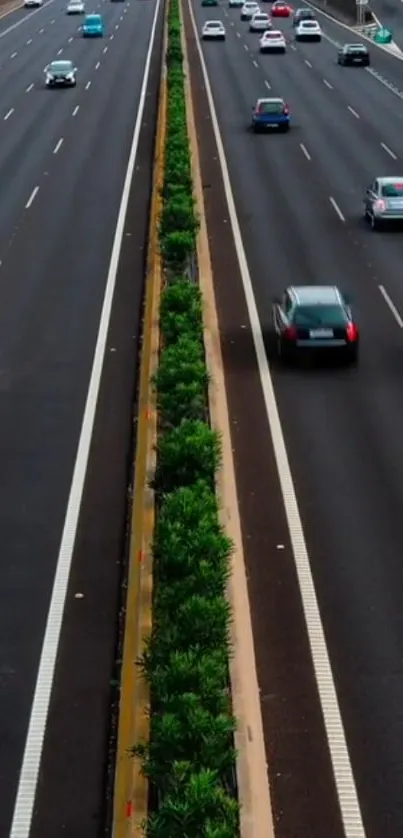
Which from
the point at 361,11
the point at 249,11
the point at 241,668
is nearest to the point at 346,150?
the point at 241,668

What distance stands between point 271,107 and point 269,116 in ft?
1.01

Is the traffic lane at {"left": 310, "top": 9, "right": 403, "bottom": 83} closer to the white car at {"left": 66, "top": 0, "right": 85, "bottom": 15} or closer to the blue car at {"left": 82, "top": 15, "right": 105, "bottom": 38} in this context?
the blue car at {"left": 82, "top": 15, "right": 105, "bottom": 38}

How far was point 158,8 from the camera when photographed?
106 metres

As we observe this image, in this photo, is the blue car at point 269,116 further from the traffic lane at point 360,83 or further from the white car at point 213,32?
the white car at point 213,32

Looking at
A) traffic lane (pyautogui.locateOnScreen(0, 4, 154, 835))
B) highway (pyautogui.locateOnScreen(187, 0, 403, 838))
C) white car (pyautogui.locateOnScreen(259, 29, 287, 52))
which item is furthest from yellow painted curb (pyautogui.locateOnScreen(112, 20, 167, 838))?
white car (pyautogui.locateOnScreen(259, 29, 287, 52))

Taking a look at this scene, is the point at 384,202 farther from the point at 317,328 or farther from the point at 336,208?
the point at 317,328

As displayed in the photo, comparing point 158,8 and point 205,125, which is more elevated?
point 158,8

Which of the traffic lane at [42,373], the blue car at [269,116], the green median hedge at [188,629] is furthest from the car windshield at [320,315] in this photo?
the blue car at [269,116]

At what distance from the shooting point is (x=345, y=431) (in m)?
21.1

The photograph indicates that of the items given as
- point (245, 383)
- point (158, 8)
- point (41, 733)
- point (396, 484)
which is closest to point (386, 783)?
point (41, 733)

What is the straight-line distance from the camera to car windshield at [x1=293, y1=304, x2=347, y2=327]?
24391mm

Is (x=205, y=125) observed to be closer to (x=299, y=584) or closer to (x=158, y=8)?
(x=299, y=584)

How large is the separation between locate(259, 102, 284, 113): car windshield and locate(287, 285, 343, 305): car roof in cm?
2548

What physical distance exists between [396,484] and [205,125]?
34074 mm
